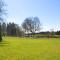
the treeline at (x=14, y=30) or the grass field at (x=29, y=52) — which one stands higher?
the treeline at (x=14, y=30)

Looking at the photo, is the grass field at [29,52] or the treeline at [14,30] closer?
the grass field at [29,52]

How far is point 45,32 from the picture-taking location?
12750cm

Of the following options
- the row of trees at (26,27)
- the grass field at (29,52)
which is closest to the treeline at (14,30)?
the row of trees at (26,27)

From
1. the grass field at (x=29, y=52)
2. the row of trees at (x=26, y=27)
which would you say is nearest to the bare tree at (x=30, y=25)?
the row of trees at (x=26, y=27)

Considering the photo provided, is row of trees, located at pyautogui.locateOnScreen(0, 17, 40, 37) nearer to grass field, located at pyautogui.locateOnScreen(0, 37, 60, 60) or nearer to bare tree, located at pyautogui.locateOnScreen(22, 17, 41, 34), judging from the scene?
bare tree, located at pyautogui.locateOnScreen(22, 17, 41, 34)

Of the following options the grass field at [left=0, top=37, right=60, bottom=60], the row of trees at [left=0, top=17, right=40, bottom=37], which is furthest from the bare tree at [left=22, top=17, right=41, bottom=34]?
the grass field at [left=0, top=37, right=60, bottom=60]

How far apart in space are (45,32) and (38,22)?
9.46 metres

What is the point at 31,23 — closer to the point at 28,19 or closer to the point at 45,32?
the point at 28,19

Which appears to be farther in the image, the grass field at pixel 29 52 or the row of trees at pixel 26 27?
the row of trees at pixel 26 27

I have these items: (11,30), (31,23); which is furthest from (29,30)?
(11,30)

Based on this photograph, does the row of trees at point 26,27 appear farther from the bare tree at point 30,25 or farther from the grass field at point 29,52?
the grass field at point 29,52

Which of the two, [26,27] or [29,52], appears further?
[26,27]

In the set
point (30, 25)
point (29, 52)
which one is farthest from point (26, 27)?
point (29, 52)

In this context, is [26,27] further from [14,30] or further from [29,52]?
[29,52]
